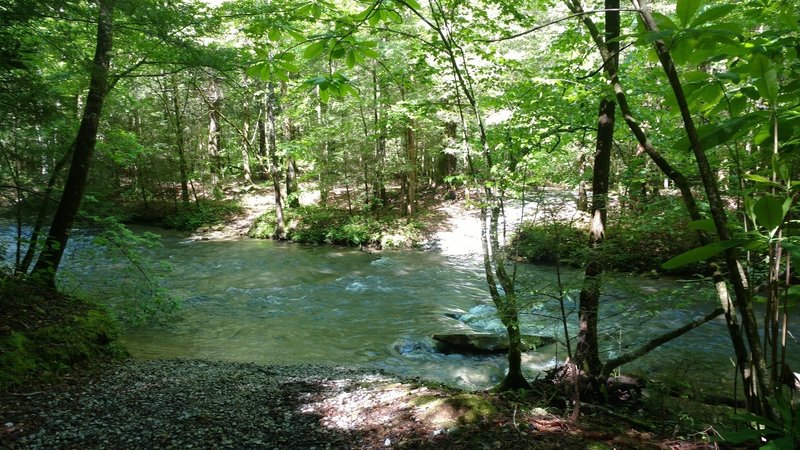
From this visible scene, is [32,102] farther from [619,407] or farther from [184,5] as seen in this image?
[619,407]

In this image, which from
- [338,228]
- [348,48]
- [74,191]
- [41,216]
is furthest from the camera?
[338,228]

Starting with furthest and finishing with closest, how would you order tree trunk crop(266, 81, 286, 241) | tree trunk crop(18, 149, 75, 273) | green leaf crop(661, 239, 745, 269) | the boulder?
tree trunk crop(266, 81, 286, 241) < the boulder < tree trunk crop(18, 149, 75, 273) < green leaf crop(661, 239, 745, 269)

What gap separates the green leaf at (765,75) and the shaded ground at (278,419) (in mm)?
2439

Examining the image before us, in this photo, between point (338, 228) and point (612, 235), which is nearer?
point (612, 235)

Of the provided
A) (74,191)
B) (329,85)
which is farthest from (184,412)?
(74,191)

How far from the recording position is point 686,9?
52.8 inches

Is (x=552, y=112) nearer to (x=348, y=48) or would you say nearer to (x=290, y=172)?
(x=348, y=48)

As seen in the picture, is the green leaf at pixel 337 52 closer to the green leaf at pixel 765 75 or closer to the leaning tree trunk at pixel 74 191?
the green leaf at pixel 765 75

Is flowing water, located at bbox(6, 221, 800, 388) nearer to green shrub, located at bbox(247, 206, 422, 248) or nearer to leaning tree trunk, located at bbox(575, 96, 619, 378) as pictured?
leaning tree trunk, located at bbox(575, 96, 619, 378)

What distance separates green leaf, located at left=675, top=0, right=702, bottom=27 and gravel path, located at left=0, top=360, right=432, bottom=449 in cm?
311

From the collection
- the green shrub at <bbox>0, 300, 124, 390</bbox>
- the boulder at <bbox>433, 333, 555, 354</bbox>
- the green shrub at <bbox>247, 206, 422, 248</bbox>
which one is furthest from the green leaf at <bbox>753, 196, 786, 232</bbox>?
the green shrub at <bbox>247, 206, 422, 248</bbox>

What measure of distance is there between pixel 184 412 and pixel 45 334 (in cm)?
251

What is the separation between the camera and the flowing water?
636 cm

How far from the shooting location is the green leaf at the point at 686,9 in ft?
4.39
